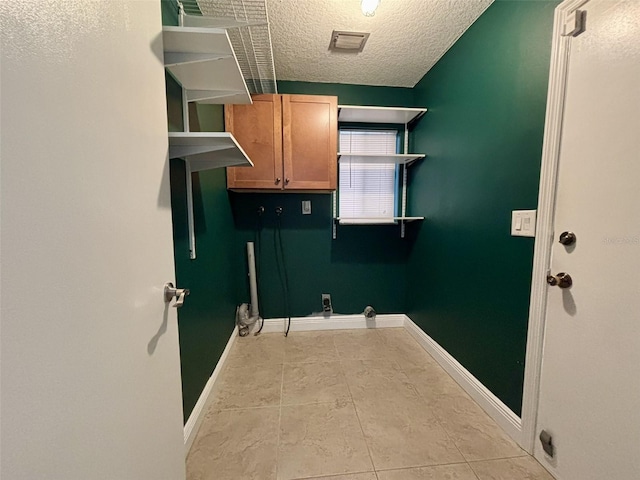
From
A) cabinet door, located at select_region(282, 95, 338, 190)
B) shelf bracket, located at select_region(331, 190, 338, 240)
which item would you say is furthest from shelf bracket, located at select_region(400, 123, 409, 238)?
cabinet door, located at select_region(282, 95, 338, 190)

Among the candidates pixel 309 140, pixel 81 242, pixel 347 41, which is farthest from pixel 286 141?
pixel 81 242

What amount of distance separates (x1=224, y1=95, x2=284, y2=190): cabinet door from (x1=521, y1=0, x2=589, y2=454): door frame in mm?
1776

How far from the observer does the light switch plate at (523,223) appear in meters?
1.29

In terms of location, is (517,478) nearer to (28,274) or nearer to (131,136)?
(28,274)

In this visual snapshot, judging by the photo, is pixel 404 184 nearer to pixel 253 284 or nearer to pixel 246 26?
pixel 253 284

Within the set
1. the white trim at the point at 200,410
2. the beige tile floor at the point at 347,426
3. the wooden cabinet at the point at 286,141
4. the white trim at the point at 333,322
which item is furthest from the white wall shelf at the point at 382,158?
the white trim at the point at 200,410

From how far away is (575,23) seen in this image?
1.07 meters

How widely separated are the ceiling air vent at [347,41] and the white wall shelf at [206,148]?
1.27m

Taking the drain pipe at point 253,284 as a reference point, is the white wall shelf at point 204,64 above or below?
above

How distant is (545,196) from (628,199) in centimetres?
31

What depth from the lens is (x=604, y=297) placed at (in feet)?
A: 3.23

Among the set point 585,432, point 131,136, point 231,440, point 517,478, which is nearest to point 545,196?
point 585,432

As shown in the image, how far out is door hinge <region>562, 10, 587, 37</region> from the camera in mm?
1056

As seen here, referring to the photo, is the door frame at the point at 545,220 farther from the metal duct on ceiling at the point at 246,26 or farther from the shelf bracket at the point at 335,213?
the shelf bracket at the point at 335,213
